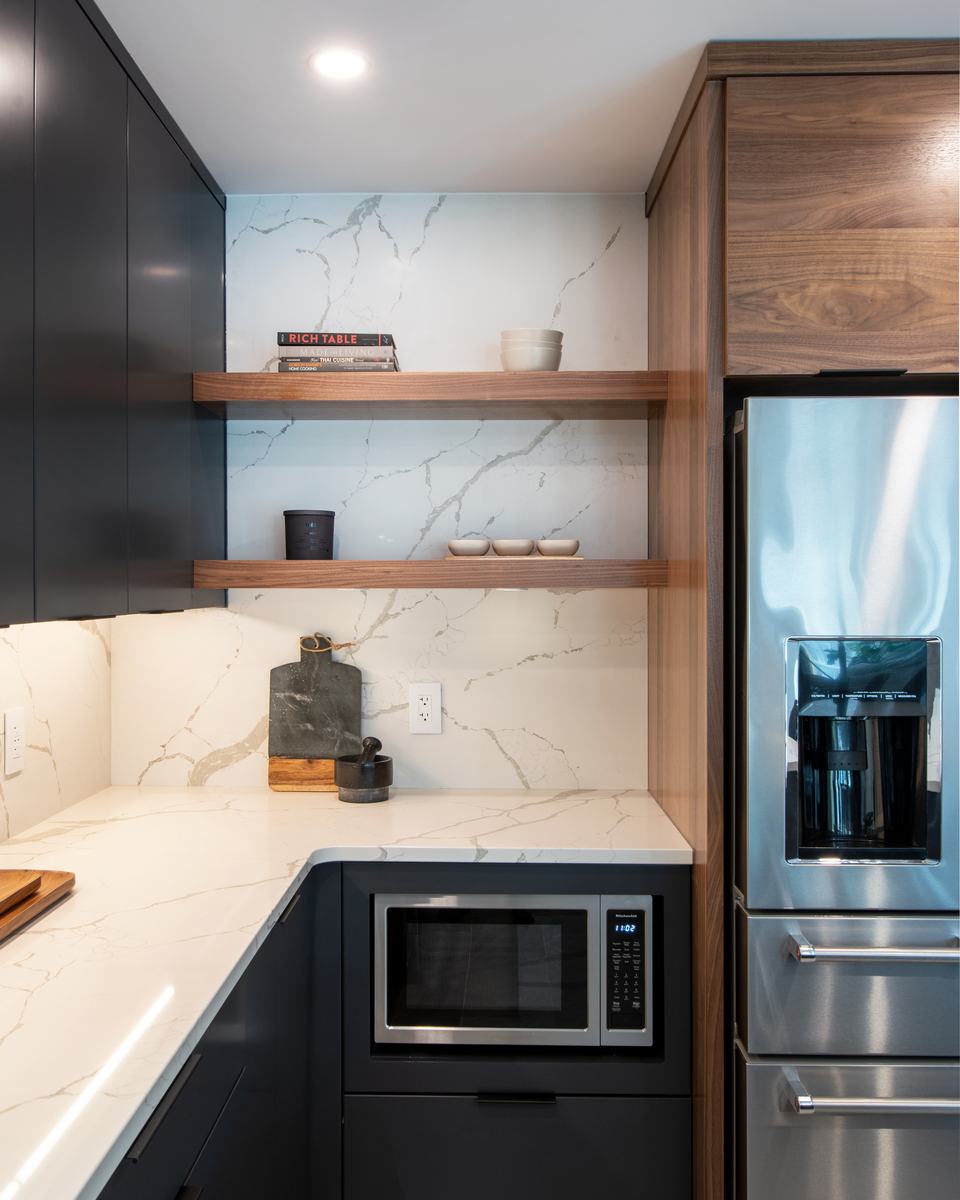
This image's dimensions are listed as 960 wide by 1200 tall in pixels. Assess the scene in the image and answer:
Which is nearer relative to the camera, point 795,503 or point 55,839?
point 795,503

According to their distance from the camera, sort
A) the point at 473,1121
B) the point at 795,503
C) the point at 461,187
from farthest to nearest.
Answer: the point at 461,187 < the point at 473,1121 < the point at 795,503

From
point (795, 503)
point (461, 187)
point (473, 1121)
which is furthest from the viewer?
point (461, 187)

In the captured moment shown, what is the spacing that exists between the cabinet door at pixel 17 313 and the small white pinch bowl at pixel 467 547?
98 cm

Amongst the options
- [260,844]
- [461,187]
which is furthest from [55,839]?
[461,187]

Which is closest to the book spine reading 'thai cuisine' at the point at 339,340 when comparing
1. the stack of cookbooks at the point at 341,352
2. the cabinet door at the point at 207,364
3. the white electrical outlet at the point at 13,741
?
the stack of cookbooks at the point at 341,352

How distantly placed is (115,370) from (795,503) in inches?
48.5

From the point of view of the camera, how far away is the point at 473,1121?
5.47ft

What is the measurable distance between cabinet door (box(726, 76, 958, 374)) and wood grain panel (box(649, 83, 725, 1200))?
0.04 meters

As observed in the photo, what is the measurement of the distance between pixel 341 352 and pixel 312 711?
0.89 metres

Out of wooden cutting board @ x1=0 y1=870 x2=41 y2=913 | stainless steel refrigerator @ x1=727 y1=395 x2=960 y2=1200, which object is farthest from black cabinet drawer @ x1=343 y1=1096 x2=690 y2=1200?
wooden cutting board @ x1=0 y1=870 x2=41 y2=913

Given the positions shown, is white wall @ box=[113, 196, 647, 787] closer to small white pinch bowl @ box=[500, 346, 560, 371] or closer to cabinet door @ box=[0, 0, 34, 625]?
small white pinch bowl @ box=[500, 346, 560, 371]

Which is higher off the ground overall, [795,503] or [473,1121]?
[795,503]

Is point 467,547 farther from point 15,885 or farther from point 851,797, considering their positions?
point 15,885

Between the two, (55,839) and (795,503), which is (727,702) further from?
(55,839)
